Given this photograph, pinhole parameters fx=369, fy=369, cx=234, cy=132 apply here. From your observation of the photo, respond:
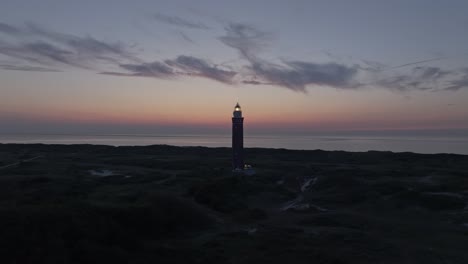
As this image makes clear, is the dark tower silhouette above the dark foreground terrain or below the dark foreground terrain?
above

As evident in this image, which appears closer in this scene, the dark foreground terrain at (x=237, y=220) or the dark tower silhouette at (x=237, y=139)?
the dark foreground terrain at (x=237, y=220)

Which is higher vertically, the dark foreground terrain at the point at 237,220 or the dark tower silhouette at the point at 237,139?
the dark tower silhouette at the point at 237,139

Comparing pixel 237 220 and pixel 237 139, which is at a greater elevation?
pixel 237 139

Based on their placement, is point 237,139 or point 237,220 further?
point 237,139

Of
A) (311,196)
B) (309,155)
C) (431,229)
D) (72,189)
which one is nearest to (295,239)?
(431,229)

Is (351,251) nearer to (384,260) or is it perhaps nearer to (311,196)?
(384,260)

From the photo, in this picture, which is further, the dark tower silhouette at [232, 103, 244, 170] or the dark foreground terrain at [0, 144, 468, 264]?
the dark tower silhouette at [232, 103, 244, 170]

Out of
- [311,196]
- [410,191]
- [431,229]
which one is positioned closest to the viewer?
[431,229]

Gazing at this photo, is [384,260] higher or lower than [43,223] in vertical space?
lower
